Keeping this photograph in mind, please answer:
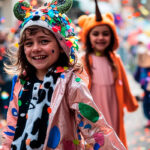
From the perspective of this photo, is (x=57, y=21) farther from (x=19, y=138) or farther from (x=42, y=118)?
(x=19, y=138)

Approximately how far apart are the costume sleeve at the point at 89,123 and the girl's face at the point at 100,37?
1767mm

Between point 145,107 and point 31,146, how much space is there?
390 centimetres

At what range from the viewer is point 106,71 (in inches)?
138

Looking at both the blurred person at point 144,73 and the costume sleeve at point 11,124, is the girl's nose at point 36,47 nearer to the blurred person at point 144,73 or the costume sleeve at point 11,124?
the costume sleeve at point 11,124

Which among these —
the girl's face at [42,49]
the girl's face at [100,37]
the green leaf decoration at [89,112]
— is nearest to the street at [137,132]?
the girl's face at [100,37]

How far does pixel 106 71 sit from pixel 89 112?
1.79 m

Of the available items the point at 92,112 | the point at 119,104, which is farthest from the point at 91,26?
the point at 92,112

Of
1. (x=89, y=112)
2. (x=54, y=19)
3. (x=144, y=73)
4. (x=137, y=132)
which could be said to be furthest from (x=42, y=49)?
(x=144, y=73)

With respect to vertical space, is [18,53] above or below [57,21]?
below

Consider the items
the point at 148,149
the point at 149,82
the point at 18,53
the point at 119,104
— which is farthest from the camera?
the point at 149,82

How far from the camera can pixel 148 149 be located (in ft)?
13.0

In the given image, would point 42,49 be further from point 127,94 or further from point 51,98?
point 127,94

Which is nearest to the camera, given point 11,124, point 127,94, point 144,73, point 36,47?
point 36,47

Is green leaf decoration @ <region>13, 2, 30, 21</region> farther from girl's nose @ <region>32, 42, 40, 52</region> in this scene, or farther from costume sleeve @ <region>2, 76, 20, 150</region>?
costume sleeve @ <region>2, 76, 20, 150</region>
